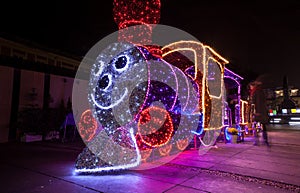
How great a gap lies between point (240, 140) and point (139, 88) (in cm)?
591

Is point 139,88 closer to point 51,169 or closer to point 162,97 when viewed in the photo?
point 162,97

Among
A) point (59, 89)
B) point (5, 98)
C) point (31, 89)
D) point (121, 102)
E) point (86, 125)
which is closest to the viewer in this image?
point (121, 102)

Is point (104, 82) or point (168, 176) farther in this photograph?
point (104, 82)

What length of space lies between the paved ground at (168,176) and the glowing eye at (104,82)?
5.47 ft

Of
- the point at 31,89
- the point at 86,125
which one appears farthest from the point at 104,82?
the point at 31,89

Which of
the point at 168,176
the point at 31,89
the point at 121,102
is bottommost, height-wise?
the point at 168,176

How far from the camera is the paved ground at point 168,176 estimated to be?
3342mm

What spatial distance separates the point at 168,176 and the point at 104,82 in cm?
213

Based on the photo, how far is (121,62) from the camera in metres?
4.27

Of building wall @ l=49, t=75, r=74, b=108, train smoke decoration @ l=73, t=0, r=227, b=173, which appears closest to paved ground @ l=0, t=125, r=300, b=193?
train smoke decoration @ l=73, t=0, r=227, b=173

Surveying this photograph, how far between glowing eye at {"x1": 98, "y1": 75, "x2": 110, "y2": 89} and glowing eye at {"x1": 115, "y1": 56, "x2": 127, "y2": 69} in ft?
1.01

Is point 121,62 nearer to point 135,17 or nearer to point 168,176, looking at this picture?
point 135,17

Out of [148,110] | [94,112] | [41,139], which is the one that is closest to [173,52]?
[148,110]

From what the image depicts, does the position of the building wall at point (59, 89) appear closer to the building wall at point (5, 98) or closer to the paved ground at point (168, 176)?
the building wall at point (5, 98)
